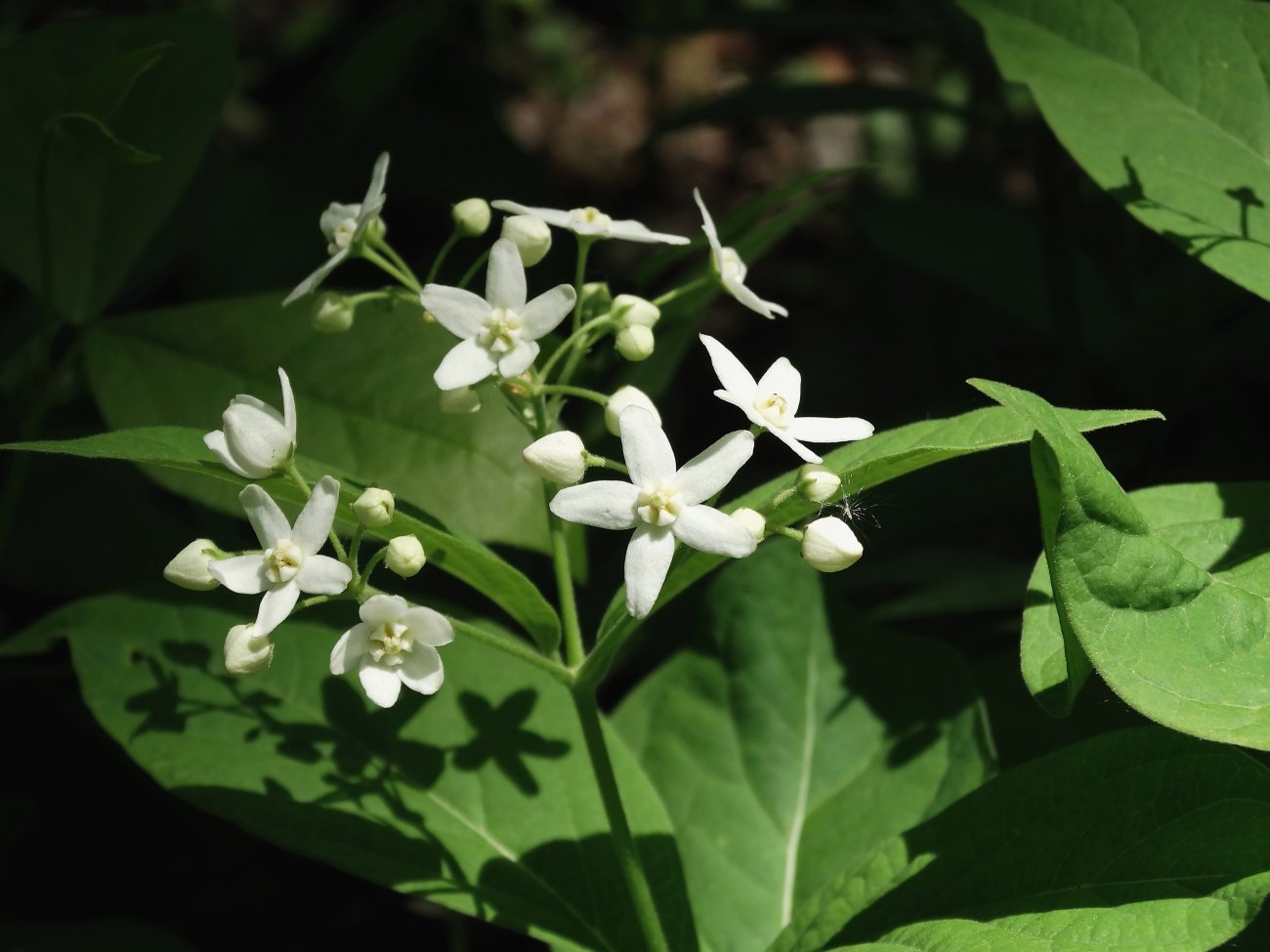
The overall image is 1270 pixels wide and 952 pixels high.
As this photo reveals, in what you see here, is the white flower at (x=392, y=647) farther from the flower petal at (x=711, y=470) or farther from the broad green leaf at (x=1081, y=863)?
the broad green leaf at (x=1081, y=863)

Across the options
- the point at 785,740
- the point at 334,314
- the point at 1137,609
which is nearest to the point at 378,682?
the point at 334,314

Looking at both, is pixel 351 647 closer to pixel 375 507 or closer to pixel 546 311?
pixel 375 507

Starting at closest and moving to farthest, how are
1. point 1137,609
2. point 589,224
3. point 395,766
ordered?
A: point 1137,609
point 589,224
point 395,766

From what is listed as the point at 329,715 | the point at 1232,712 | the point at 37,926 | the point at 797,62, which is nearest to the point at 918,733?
the point at 1232,712

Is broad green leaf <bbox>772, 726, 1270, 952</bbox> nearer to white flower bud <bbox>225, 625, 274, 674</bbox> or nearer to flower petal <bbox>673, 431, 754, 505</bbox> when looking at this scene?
flower petal <bbox>673, 431, 754, 505</bbox>

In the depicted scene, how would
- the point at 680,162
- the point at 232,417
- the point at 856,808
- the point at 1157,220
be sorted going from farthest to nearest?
the point at 680,162 < the point at 856,808 < the point at 1157,220 < the point at 232,417

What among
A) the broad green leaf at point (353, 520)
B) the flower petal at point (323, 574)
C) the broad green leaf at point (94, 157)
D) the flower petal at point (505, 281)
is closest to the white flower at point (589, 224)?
the flower petal at point (505, 281)

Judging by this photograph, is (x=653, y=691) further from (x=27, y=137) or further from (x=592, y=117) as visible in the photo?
(x=592, y=117)
